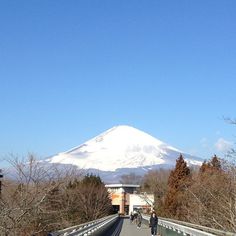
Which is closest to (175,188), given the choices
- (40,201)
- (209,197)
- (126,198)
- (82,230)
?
(209,197)

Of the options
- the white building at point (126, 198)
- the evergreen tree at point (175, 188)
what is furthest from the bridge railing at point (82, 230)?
Answer: the white building at point (126, 198)

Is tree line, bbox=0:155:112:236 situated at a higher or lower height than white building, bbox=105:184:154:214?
lower

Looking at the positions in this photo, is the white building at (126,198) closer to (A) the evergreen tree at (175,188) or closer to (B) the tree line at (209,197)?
(A) the evergreen tree at (175,188)

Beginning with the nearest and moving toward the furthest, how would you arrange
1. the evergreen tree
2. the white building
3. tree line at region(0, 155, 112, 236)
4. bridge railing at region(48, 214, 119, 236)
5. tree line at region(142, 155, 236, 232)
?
1. bridge railing at region(48, 214, 119, 236)
2. tree line at region(0, 155, 112, 236)
3. tree line at region(142, 155, 236, 232)
4. the evergreen tree
5. the white building

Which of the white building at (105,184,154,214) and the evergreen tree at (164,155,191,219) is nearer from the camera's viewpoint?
the evergreen tree at (164,155,191,219)

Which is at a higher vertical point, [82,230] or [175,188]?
[175,188]

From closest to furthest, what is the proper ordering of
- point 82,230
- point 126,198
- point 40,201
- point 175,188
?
1. point 82,230
2. point 40,201
3. point 175,188
4. point 126,198

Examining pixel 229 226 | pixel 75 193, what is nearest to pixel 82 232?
pixel 229 226

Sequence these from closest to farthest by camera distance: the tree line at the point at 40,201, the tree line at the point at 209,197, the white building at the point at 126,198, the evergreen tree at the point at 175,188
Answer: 1. the tree line at the point at 40,201
2. the tree line at the point at 209,197
3. the evergreen tree at the point at 175,188
4. the white building at the point at 126,198

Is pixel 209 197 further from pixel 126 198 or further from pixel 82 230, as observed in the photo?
pixel 126 198

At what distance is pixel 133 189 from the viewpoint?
562 ft

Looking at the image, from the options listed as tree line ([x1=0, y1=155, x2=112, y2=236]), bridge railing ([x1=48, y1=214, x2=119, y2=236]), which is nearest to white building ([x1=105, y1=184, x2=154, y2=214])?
tree line ([x1=0, y1=155, x2=112, y2=236])

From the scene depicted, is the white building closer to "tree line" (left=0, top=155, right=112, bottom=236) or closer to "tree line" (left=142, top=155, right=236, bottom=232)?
"tree line" (left=0, top=155, right=112, bottom=236)

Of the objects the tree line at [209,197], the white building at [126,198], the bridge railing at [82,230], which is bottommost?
the bridge railing at [82,230]
